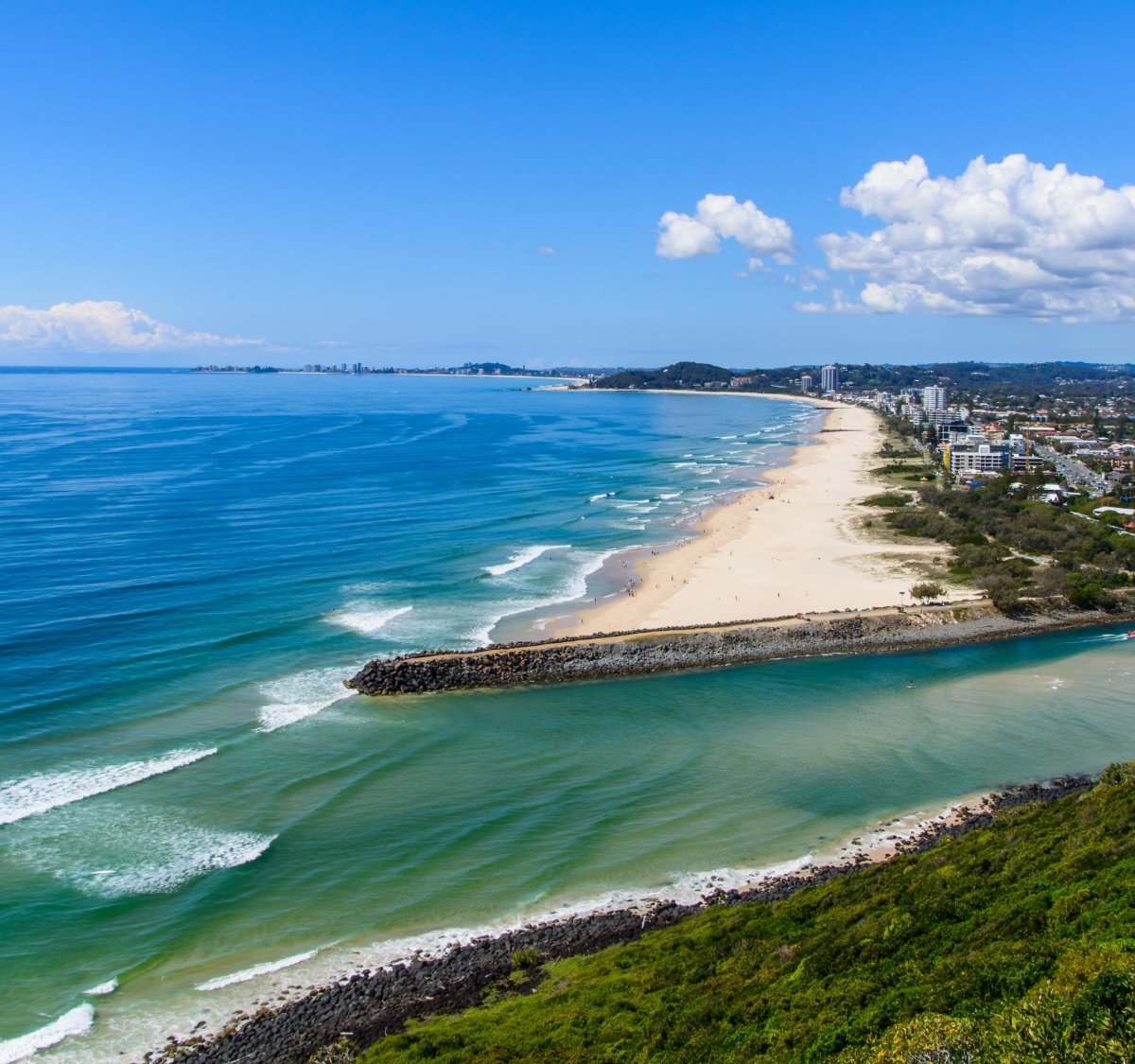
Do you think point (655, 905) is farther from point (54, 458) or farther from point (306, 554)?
point (54, 458)

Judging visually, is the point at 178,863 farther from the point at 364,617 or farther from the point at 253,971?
the point at 364,617

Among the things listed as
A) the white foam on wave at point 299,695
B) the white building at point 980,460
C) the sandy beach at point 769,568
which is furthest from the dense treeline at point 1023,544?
the white foam on wave at point 299,695

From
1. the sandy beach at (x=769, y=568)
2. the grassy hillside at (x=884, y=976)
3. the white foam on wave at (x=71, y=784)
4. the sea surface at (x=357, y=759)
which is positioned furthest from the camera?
the sandy beach at (x=769, y=568)

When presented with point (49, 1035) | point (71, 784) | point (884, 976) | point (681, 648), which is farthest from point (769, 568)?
point (49, 1035)

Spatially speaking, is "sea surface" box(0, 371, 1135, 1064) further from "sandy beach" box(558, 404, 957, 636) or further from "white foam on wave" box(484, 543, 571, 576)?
"sandy beach" box(558, 404, 957, 636)

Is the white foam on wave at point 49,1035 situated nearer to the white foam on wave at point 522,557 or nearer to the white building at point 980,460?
the white foam on wave at point 522,557

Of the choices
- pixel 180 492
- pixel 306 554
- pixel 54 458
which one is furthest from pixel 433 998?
pixel 54 458

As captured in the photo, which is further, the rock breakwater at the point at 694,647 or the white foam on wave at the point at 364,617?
the white foam on wave at the point at 364,617

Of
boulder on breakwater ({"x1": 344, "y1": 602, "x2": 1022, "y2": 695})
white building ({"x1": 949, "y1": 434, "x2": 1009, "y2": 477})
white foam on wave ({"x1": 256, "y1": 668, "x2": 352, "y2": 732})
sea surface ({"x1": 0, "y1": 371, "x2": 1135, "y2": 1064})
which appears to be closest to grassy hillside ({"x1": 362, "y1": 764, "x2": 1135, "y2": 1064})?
sea surface ({"x1": 0, "y1": 371, "x2": 1135, "y2": 1064})
